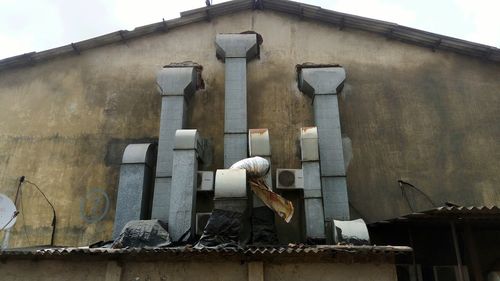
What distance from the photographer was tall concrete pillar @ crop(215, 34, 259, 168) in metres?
9.73

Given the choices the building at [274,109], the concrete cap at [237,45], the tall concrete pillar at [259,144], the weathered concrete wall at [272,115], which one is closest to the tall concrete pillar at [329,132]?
the building at [274,109]

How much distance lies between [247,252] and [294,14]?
7264mm

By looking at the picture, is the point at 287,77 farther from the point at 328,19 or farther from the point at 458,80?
the point at 458,80

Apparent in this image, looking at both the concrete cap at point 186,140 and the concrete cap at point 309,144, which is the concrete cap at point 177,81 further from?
the concrete cap at point 309,144

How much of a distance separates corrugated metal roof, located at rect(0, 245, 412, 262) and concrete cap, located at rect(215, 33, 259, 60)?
17.4ft

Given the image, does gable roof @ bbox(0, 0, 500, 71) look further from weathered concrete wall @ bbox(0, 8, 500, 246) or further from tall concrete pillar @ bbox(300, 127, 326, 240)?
tall concrete pillar @ bbox(300, 127, 326, 240)

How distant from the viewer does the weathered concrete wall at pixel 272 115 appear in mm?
9984

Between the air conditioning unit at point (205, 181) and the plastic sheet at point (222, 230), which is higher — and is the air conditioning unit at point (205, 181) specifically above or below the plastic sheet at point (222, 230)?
above

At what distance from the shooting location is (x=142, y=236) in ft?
27.0

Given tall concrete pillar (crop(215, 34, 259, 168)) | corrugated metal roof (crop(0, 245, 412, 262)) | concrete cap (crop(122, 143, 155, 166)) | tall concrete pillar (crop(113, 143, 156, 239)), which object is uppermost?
tall concrete pillar (crop(215, 34, 259, 168))

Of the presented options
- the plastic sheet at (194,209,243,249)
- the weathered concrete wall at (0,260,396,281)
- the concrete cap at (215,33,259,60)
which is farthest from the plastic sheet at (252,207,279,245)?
the concrete cap at (215,33,259,60)

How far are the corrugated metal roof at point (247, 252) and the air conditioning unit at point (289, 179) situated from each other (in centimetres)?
218

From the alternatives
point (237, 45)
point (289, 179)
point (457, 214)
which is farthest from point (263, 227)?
point (237, 45)

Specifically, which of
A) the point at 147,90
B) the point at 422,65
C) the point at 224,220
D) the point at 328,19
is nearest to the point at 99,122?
the point at 147,90
